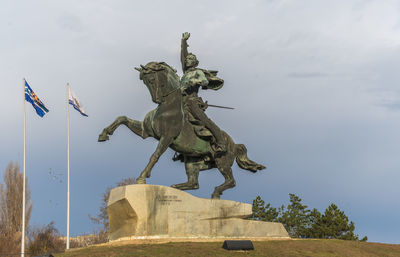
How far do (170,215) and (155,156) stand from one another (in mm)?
2123

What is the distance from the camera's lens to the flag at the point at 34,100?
26625 mm

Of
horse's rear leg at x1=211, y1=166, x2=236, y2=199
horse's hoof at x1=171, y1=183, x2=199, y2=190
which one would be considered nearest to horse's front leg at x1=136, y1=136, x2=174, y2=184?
horse's hoof at x1=171, y1=183, x2=199, y2=190

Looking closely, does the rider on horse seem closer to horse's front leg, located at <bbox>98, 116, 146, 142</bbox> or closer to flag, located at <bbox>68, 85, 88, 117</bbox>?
horse's front leg, located at <bbox>98, 116, 146, 142</bbox>

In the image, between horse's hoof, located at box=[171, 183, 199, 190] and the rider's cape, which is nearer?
horse's hoof, located at box=[171, 183, 199, 190]

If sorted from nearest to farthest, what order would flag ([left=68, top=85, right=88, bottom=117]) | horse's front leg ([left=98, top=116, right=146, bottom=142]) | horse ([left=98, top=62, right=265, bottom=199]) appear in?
horse's front leg ([left=98, top=116, right=146, bottom=142]) < horse ([left=98, top=62, right=265, bottom=199]) < flag ([left=68, top=85, right=88, bottom=117])

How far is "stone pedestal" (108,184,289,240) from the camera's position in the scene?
17.2 meters

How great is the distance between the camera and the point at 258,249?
16.9m

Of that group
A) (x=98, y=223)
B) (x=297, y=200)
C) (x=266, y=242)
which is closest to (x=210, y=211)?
(x=266, y=242)

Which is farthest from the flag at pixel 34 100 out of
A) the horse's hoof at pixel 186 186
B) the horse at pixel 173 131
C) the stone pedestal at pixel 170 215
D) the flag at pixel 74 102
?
the stone pedestal at pixel 170 215

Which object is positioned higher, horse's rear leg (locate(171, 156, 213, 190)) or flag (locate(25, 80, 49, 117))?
flag (locate(25, 80, 49, 117))

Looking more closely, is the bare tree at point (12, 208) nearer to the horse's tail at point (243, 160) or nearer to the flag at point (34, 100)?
the flag at point (34, 100)

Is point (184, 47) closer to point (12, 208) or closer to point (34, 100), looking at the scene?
point (34, 100)

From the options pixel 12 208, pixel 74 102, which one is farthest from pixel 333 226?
pixel 12 208

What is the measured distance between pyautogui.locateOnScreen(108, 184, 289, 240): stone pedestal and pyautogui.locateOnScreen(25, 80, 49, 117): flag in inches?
416
